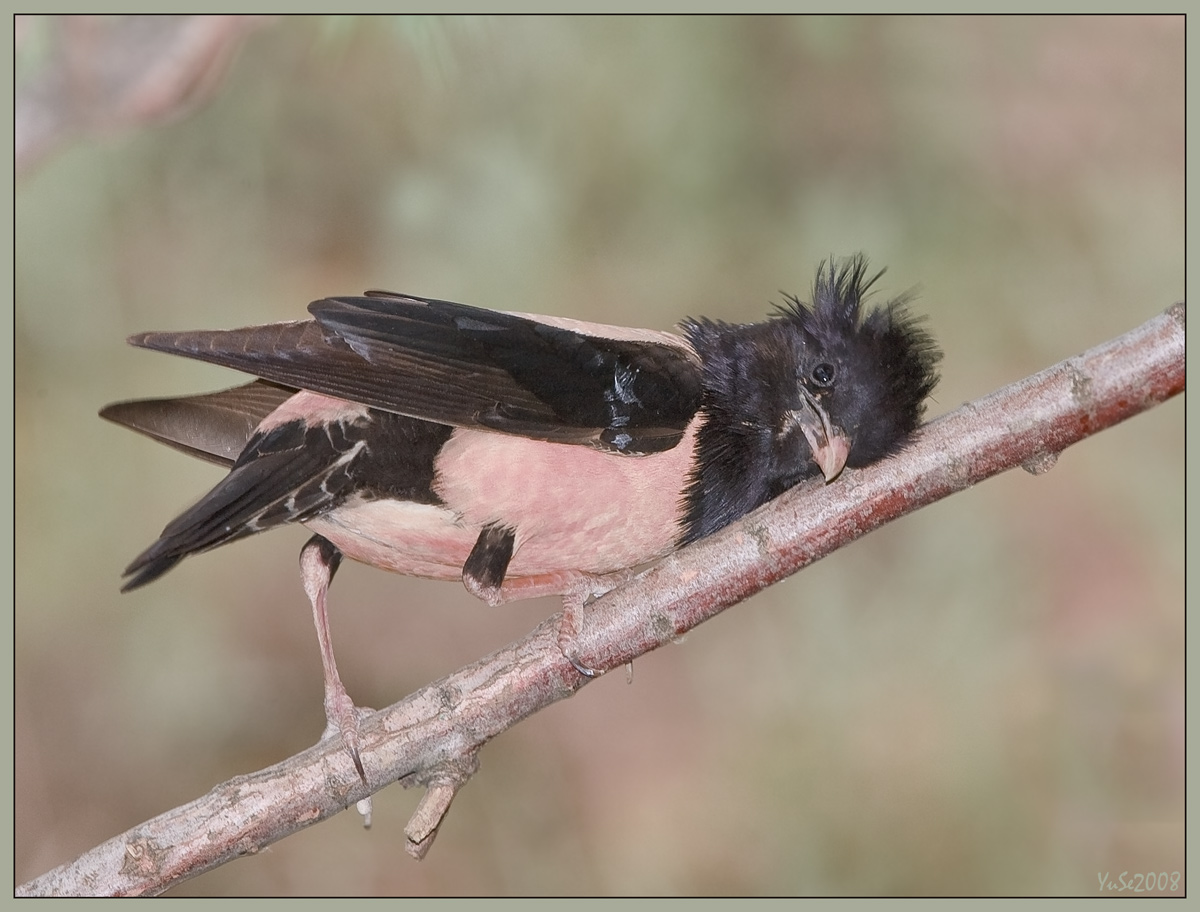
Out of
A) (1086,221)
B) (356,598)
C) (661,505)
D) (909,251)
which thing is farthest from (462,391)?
(1086,221)

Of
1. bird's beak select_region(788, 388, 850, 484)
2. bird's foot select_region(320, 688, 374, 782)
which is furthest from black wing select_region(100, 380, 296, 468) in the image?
bird's beak select_region(788, 388, 850, 484)

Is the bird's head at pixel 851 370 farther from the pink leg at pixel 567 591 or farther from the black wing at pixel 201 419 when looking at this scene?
the black wing at pixel 201 419

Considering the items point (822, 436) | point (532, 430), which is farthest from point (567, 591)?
point (822, 436)

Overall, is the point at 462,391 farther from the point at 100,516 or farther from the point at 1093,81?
the point at 1093,81

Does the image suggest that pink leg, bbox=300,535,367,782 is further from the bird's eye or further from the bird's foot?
the bird's eye

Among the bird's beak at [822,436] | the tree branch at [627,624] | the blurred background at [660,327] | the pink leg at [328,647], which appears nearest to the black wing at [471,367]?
the bird's beak at [822,436]

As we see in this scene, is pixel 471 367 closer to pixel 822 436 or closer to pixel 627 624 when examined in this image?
pixel 627 624
